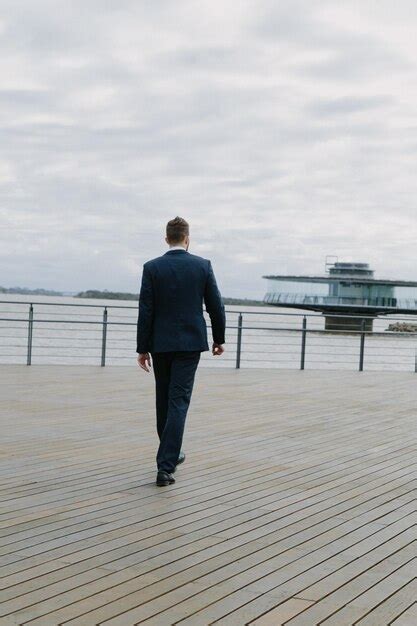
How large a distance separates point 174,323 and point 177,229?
57 centimetres

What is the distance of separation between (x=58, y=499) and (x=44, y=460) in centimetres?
117

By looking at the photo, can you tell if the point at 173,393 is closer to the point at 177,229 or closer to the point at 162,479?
the point at 162,479

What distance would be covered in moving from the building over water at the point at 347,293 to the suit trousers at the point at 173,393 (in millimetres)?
65743

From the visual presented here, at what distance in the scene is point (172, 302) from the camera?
17.7ft

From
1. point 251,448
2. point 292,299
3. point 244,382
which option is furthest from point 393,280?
point 251,448

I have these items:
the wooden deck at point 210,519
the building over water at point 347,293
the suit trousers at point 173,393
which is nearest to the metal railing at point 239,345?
the wooden deck at point 210,519

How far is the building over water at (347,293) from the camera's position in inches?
2793

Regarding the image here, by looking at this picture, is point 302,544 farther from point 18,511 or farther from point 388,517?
point 18,511

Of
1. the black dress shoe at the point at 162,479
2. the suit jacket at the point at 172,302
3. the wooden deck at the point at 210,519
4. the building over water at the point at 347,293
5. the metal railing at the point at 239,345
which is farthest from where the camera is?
the building over water at the point at 347,293

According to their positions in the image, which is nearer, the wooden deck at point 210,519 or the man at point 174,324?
the wooden deck at point 210,519

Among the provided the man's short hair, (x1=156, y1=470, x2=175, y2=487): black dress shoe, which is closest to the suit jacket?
the man's short hair

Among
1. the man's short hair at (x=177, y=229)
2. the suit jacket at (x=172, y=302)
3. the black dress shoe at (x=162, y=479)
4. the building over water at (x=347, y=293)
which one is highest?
the building over water at (x=347, y=293)

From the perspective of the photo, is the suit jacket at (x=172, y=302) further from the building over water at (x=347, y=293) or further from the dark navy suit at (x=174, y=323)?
the building over water at (x=347, y=293)

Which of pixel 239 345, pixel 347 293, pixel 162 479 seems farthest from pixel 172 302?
pixel 347 293
